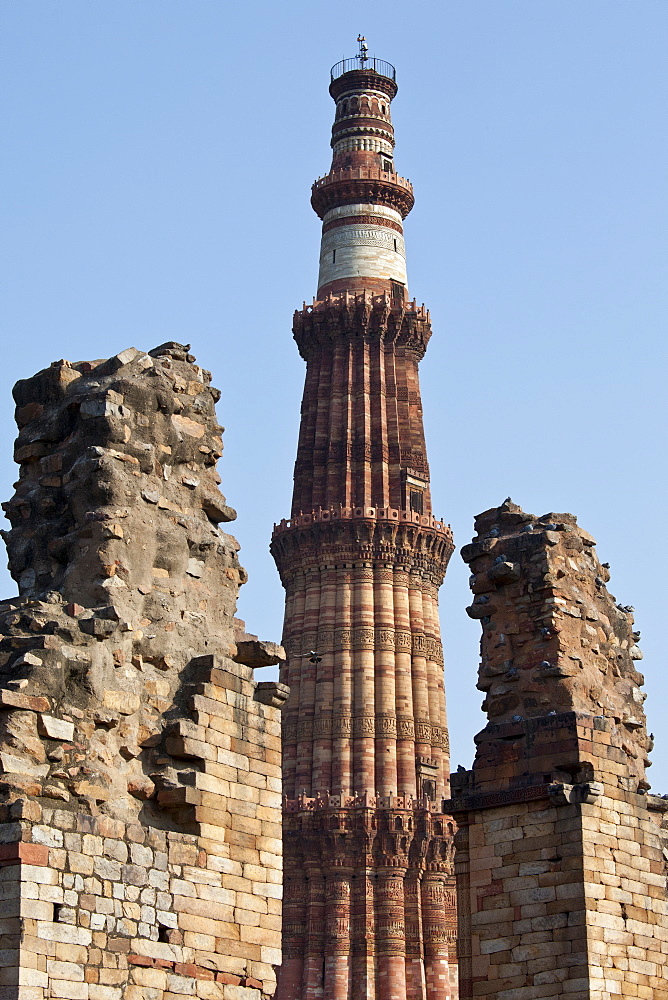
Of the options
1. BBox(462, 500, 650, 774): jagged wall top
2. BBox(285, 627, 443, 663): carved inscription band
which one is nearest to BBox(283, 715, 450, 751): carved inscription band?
BBox(285, 627, 443, 663): carved inscription band

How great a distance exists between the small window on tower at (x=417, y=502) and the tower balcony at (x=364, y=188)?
9195 millimetres

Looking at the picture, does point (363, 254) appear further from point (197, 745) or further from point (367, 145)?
point (197, 745)

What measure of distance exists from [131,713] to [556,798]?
11.9ft

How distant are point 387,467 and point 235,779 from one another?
118ft

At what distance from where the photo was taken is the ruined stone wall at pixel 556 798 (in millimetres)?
11125

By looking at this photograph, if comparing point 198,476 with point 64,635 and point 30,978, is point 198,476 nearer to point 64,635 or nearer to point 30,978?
point 64,635

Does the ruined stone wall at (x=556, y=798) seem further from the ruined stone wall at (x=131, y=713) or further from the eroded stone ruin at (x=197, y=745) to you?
the ruined stone wall at (x=131, y=713)

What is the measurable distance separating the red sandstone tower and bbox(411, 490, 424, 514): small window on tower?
0.06 m

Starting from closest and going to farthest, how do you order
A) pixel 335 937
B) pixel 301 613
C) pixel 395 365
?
pixel 335 937
pixel 301 613
pixel 395 365

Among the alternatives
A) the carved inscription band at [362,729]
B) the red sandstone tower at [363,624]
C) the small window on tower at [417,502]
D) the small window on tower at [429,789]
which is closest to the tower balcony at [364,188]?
the red sandstone tower at [363,624]

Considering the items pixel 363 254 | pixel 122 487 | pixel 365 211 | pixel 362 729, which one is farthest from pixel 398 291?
pixel 122 487

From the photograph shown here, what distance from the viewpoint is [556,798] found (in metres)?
11.4

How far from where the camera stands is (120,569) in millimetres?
9430

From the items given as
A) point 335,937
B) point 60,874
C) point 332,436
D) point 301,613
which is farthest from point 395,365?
point 60,874
